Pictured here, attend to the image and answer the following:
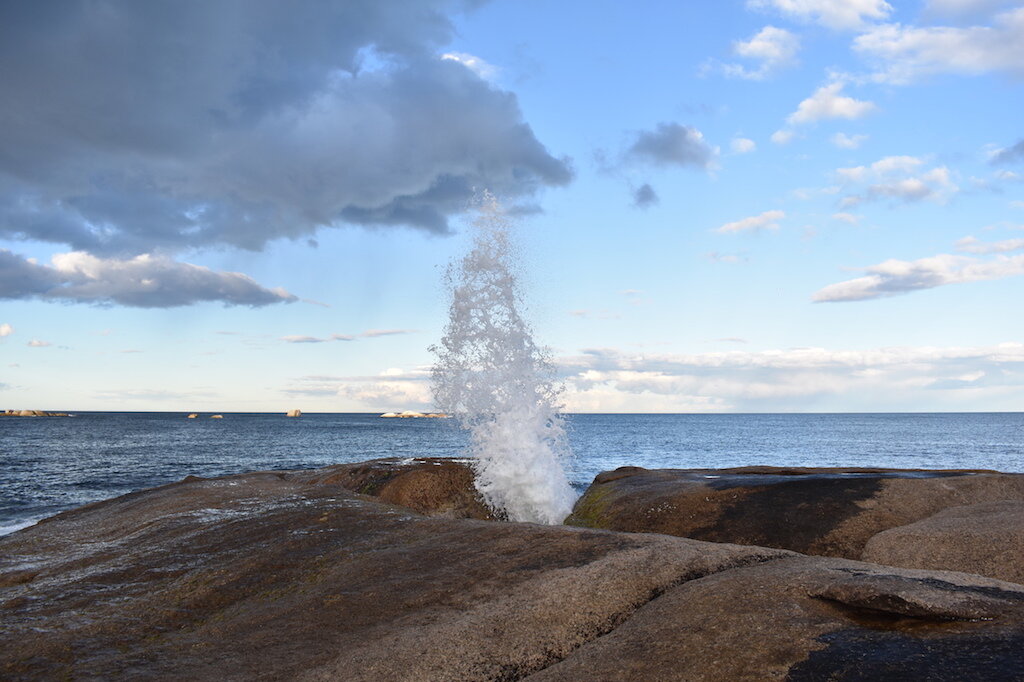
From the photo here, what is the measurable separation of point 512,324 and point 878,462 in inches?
1809

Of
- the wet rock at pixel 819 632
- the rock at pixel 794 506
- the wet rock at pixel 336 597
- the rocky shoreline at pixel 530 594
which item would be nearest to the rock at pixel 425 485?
the rock at pixel 794 506

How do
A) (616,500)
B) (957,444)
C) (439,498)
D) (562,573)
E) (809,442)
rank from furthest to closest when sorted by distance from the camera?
(809,442), (957,444), (439,498), (616,500), (562,573)

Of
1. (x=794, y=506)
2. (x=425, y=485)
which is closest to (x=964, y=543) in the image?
(x=794, y=506)

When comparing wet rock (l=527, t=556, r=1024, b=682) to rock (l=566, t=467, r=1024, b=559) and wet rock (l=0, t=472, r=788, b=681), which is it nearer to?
wet rock (l=0, t=472, r=788, b=681)

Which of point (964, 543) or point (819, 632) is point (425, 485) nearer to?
point (964, 543)

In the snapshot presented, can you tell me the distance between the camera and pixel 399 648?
5.88 meters

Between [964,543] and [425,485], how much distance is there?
11.1 metres

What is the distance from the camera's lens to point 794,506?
1245 centimetres

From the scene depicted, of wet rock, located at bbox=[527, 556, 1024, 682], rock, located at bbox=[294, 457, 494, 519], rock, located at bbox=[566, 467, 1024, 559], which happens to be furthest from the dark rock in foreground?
wet rock, located at bbox=[527, 556, 1024, 682]

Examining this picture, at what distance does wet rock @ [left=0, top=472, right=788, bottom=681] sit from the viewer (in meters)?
5.89

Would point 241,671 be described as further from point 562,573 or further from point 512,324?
point 512,324

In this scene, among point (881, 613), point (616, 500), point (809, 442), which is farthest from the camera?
point (809, 442)

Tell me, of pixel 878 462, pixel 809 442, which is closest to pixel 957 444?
pixel 809 442

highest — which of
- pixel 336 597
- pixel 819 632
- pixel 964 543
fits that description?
pixel 819 632
